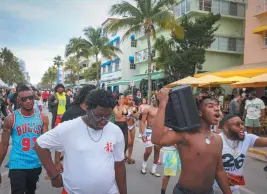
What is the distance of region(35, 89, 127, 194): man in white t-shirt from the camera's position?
2285 mm

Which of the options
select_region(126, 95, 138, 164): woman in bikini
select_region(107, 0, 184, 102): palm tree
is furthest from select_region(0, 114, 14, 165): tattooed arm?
select_region(107, 0, 184, 102): palm tree

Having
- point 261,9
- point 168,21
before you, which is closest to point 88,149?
point 168,21

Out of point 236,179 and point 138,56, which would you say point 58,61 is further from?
point 236,179

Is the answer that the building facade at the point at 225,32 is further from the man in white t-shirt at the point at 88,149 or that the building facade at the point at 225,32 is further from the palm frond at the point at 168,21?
the man in white t-shirt at the point at 88,149

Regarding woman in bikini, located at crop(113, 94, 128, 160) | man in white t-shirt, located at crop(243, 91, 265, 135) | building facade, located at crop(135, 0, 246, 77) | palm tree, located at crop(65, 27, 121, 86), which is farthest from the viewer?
palm tree, located at crop(65, 27, 121, 86)

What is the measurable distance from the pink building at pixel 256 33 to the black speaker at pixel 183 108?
20511 mm

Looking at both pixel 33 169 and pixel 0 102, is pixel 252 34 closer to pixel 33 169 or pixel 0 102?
pixel 0 102

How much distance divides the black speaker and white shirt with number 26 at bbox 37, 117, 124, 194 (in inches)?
23.3

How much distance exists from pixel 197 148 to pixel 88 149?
0.98 metres

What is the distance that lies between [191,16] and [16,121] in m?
26.5

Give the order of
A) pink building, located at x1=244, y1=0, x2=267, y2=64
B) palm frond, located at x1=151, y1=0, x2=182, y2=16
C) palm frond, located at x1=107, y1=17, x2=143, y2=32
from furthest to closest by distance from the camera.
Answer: pink building, located at x1=244, y1=0, x2=267, y2=64, palm frond, located at x1=107, y1=17, x2=143, y2=32, palm frond, located at x1=151, y1=0, x2=182, y2=16

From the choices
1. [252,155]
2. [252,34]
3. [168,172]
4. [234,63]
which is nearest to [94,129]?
[168,172]

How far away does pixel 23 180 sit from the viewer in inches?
135

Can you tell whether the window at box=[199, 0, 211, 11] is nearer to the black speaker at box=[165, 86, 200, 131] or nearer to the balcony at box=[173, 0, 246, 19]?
the balcony at box=[173, 0, 246, 19]
